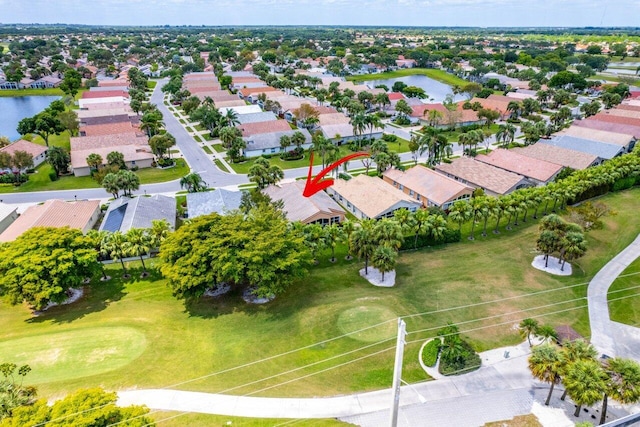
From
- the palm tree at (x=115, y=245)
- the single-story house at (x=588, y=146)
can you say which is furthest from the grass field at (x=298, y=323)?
the single-story house at (x=588, y=146)

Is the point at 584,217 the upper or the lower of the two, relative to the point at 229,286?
upper

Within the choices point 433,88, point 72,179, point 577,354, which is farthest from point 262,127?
point 433,88

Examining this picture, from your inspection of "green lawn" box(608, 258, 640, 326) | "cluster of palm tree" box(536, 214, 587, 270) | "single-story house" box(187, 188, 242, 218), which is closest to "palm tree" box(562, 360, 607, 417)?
"green lawn" box(608, 258, 640, 326)

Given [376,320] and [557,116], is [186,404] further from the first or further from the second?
[557,116]

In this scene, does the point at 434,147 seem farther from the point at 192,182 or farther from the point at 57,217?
the point at 57,217

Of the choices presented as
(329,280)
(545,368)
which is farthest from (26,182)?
(545,368)

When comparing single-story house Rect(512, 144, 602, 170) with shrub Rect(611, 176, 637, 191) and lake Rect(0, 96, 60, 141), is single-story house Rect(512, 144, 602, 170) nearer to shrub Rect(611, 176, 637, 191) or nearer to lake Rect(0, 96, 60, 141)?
shrub Rect(611, 176, 637, 191)

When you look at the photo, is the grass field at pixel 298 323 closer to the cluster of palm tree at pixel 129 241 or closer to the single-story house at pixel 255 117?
the cluster of palm tree at pixel 129 241
